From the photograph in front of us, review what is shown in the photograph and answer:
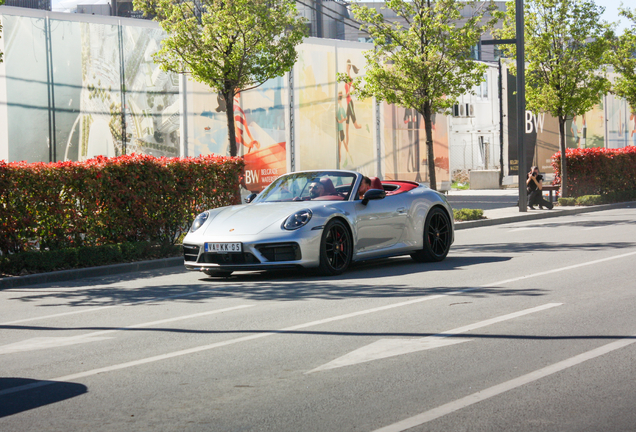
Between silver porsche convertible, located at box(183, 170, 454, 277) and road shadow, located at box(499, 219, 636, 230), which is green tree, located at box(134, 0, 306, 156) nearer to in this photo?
silver porsche convertible, located at box(183, 170, 454, 277)

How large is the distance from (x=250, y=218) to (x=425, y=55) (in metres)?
12.0

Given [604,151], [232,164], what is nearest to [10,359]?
[232,164]

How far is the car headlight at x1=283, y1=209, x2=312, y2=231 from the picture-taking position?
32.3 ft

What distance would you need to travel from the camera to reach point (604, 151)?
2861 cm

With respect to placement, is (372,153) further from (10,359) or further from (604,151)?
(10,359)

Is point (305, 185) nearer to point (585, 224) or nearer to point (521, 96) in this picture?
point (585, 224)

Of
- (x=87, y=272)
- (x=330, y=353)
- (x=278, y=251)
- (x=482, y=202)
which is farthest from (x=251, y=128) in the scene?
(x=330, y=353)

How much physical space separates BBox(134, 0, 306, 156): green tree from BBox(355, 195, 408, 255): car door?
657 cm

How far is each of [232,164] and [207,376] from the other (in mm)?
10440

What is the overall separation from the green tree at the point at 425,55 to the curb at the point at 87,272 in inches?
381

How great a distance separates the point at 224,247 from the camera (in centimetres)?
988

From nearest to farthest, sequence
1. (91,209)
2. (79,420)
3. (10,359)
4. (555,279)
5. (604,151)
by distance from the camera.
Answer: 1. (79,420)
2. (10,359)
3. (555,279)
4. (91,209)
5. (604,151)

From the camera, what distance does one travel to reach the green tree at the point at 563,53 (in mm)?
26203

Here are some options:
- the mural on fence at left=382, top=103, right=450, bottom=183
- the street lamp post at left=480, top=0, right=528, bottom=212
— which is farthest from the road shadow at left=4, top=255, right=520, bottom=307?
the mural on fence at left=382, top=103, right=450, bottom=183
